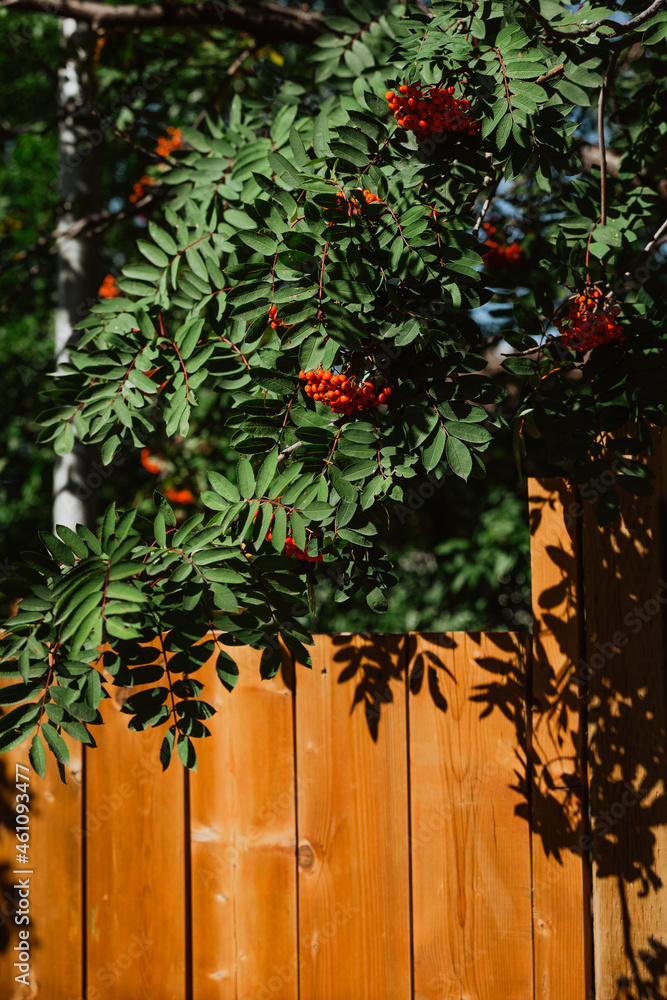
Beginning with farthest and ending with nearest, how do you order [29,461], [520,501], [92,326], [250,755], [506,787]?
[29,461] → [520,501] → [92,326] → [250,755] → [506,787]

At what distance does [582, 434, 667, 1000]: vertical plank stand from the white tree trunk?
188 cm

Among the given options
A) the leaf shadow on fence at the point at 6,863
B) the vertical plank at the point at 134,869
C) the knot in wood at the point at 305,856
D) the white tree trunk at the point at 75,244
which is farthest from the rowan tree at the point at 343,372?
the white tree trunk at the point at 75,244

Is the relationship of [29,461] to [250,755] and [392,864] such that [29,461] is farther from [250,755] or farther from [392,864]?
[392,864]

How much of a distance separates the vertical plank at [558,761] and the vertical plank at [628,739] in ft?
0.11

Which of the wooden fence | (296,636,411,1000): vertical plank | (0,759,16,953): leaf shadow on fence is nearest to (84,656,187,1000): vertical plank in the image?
the wooden fence

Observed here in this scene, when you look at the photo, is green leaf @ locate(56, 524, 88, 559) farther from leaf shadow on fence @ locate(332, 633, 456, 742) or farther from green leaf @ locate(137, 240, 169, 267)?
green leaf @ locate(137, 240, 169, 267)

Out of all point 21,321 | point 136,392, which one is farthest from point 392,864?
point 21,321

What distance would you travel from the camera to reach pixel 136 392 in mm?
1592

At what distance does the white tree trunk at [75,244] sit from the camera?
2.63m

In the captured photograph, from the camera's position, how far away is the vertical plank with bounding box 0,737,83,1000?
1691 millimetres

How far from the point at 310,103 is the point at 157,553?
1715 mm

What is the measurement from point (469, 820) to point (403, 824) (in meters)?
0.15

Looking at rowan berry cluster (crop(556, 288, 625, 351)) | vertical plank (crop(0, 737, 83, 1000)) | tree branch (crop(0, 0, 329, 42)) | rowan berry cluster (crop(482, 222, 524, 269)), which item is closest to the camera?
rowan berry cluster (crop(556, 288, 625, 351))

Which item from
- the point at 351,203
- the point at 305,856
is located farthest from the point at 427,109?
the point at 305,856
